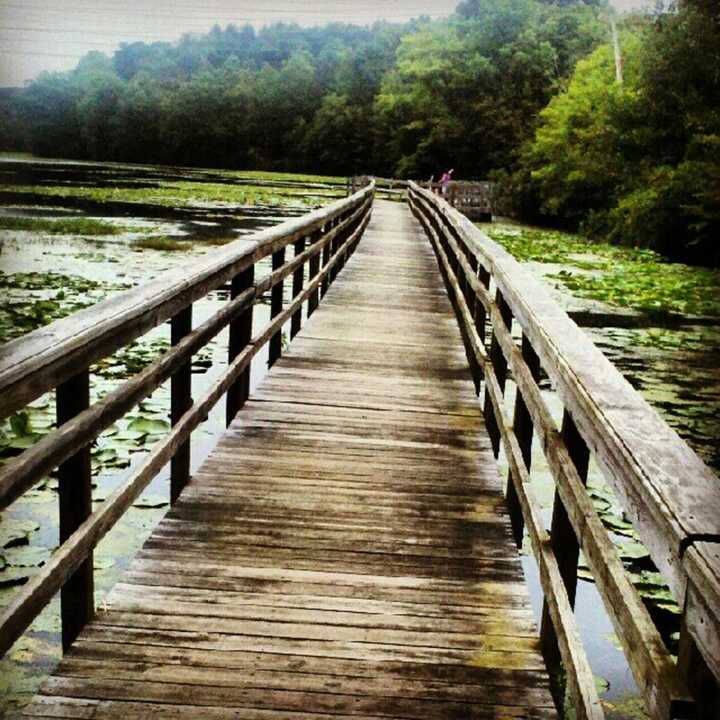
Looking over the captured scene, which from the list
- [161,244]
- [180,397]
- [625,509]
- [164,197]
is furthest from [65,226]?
[625,509]

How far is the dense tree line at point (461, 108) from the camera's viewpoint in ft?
78.1

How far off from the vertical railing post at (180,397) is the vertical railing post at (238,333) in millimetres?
970

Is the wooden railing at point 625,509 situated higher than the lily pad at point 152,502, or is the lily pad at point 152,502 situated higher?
the wooden railing at point 625,509

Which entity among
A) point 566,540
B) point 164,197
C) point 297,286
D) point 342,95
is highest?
point 342,95

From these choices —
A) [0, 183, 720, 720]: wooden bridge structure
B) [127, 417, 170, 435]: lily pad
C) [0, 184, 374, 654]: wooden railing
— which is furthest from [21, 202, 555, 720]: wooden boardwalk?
[127, 417, 170, 435]: lily pad

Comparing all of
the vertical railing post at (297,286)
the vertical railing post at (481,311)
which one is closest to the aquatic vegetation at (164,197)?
the vertical railing post at (297,286)

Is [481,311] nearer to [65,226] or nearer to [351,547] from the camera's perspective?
[351,547]

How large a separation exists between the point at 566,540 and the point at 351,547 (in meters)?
0.97

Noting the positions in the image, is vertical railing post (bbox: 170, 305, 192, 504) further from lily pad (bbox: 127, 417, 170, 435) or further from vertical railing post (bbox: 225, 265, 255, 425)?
lily pad (bbox: 127, 417, 170, 435)

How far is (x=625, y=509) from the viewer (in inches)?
67.1

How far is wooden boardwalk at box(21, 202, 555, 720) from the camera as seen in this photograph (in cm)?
232

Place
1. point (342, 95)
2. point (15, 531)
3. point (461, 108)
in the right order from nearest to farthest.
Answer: point (15, 531)
point (461, 108)
point (342, 95)

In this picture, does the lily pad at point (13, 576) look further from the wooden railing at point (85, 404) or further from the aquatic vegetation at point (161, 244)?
the aquatic vegetation at point (161, 244)

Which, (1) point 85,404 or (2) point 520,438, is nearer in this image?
(1) point 85,404
